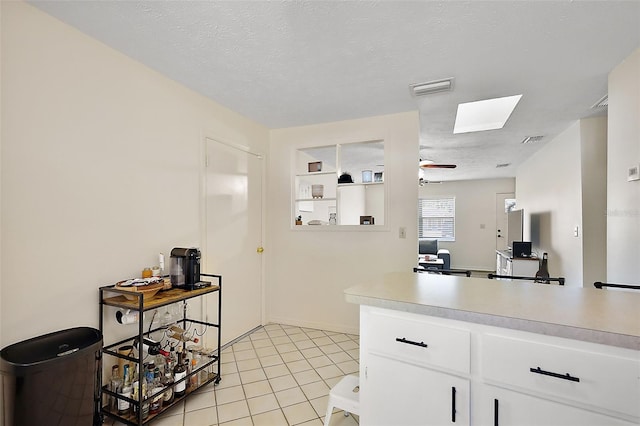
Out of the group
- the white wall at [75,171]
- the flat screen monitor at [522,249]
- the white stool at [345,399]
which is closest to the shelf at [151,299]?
the white wall at [75,171]

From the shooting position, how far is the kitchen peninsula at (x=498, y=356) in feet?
3.14

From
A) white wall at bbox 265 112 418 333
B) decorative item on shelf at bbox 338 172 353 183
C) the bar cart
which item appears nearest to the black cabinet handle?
the bar cart

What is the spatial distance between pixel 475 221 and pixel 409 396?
7.71 meters

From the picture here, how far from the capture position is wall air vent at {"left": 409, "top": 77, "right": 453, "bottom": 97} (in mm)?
2434

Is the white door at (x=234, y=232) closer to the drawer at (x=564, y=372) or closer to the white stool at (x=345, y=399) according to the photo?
the white stool at (x=345, y=399)

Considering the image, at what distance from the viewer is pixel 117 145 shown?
203 cm

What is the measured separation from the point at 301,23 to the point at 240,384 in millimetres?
2495

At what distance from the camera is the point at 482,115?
3625 millimetres

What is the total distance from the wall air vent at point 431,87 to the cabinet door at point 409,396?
211cm

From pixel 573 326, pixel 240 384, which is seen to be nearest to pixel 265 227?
pixel 240 384

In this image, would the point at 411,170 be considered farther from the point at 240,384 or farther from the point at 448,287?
the point at 240,384

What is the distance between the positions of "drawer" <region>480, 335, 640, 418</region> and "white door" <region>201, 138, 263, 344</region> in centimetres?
237

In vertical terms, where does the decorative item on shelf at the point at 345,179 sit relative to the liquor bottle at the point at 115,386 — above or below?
above

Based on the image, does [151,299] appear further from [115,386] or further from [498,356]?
[498,356]
